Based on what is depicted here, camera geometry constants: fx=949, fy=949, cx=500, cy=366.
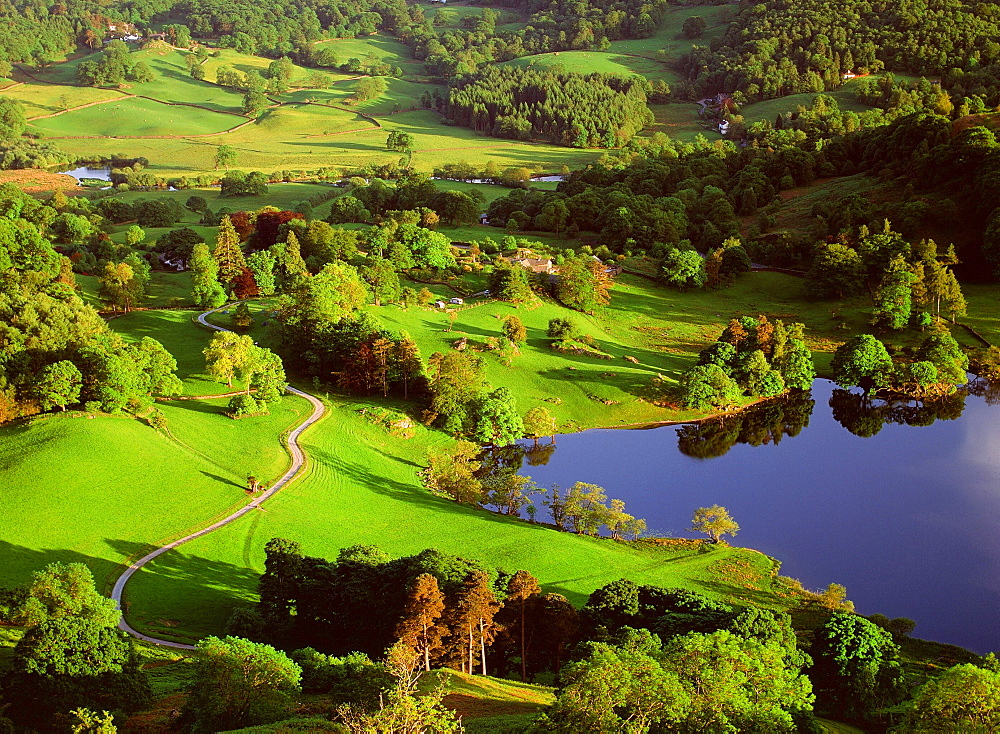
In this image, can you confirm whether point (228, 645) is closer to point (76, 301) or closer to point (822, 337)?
point (76, 301)

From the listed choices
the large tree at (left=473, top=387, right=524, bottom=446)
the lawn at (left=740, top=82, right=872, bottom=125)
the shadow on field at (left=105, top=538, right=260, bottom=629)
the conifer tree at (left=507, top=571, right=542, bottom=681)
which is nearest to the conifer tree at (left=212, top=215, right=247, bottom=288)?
the large tree at (left=473, top=387, right=524, bottom=446)

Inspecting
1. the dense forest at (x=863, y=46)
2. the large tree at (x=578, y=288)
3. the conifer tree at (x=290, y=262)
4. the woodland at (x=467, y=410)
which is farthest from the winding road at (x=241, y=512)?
the dense forest at (x=863, y=46)

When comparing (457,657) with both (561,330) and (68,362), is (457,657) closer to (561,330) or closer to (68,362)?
(68,362)

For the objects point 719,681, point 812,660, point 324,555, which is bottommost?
point 324,555

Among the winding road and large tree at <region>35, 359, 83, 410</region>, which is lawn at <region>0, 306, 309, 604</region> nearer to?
the winding road

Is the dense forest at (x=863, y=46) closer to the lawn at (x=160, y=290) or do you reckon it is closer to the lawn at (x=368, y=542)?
the lawn at (x=160, y=290)

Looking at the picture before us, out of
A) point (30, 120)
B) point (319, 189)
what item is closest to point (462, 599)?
point (319, 189)

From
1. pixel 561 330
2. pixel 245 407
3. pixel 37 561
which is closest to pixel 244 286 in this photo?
pixel 245 407
